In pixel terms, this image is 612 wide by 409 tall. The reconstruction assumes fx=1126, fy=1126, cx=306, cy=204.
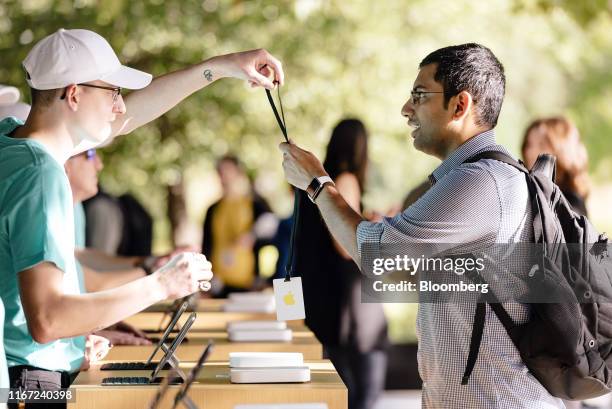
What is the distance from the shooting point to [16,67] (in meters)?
9.19

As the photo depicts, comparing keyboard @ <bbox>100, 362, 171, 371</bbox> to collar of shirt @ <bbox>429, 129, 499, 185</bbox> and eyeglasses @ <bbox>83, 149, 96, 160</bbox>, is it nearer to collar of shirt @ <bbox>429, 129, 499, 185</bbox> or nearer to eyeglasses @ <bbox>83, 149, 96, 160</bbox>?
collar of shirt @ <bbox>429, 129, 499, 185</bbox>

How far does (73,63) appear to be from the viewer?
3.21 metres

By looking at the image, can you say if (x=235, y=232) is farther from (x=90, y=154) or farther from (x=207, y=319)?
(x=90, y=154)

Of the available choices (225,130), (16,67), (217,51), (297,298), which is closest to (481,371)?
(297,298)

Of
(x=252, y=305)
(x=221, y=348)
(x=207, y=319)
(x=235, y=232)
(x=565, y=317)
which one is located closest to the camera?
(x=565, y=317)

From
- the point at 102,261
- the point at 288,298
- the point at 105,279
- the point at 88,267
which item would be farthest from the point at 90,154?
the point at 288,298

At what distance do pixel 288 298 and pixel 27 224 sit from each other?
972 millimetres

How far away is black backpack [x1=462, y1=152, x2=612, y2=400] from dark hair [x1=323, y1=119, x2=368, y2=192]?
9.60 feet

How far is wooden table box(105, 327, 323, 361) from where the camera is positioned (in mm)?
4148

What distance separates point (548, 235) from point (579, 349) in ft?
1.06

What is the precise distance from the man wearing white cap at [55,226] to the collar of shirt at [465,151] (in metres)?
0.80

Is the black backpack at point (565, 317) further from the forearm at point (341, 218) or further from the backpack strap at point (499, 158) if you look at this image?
the forearm at point (341, 218)

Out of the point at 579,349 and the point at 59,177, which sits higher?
the point at 59,177

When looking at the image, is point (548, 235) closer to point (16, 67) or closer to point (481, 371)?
point (481, 371)
